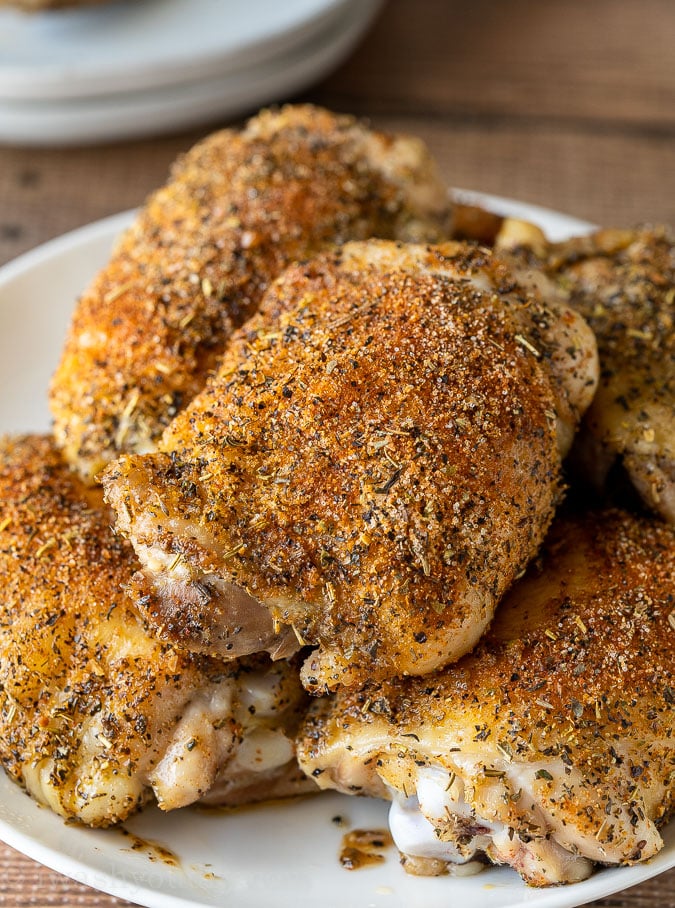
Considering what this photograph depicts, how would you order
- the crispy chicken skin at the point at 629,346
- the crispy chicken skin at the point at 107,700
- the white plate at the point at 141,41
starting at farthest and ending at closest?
1. the white plate at the point at 141,41
2. the crispy chicken skin at the point at 629,346
3. the crispy chicken skin at the point at 107,700

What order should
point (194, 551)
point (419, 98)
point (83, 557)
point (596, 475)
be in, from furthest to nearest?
1. point (419, 98)
2. point (596, 475)
3. point (83, 557)
4. point (194, 551)

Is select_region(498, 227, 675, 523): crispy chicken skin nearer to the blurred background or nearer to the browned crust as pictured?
the browned crust

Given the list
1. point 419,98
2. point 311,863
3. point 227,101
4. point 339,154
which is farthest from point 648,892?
point 419,98

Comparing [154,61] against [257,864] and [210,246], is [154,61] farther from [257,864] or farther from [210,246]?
[257,864]

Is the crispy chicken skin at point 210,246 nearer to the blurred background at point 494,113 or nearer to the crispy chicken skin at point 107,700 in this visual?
the crispy chicken skin at point 107,700

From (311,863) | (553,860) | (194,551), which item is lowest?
(311,863)

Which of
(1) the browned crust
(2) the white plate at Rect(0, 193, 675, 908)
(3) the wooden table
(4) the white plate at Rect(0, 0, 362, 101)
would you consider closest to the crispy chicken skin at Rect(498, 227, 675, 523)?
(1) the browned crust

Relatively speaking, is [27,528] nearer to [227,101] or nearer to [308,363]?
[308,363]

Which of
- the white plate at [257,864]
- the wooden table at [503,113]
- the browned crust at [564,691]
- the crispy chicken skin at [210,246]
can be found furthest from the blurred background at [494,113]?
the white plate at [257,864]
